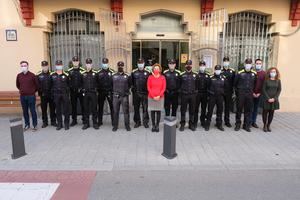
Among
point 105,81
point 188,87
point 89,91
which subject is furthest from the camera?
point 105,81

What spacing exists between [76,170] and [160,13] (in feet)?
20.9

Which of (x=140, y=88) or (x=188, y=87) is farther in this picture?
(x=140, y=88)

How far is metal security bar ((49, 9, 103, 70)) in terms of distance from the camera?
9234 millimetres

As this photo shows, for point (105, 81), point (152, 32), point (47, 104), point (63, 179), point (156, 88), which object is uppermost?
point (152, 32)

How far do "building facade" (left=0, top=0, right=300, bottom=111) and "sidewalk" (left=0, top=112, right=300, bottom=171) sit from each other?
2.76 m

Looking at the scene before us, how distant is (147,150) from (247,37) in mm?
5951

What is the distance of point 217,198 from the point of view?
12.6ft

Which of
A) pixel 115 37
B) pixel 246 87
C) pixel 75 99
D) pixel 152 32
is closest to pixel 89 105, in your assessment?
pixel 75 99

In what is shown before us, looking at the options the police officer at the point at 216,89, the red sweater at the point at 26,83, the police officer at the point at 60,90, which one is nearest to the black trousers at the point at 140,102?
the police officer at the point at 216,89

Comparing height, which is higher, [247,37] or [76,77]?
[247,37]

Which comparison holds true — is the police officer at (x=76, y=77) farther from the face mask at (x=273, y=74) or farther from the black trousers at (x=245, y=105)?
the face mask at (x=273, y=74)

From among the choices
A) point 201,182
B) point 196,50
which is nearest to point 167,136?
point 201,182

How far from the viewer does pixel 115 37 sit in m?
8.94

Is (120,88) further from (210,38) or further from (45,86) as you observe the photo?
(210,38)
